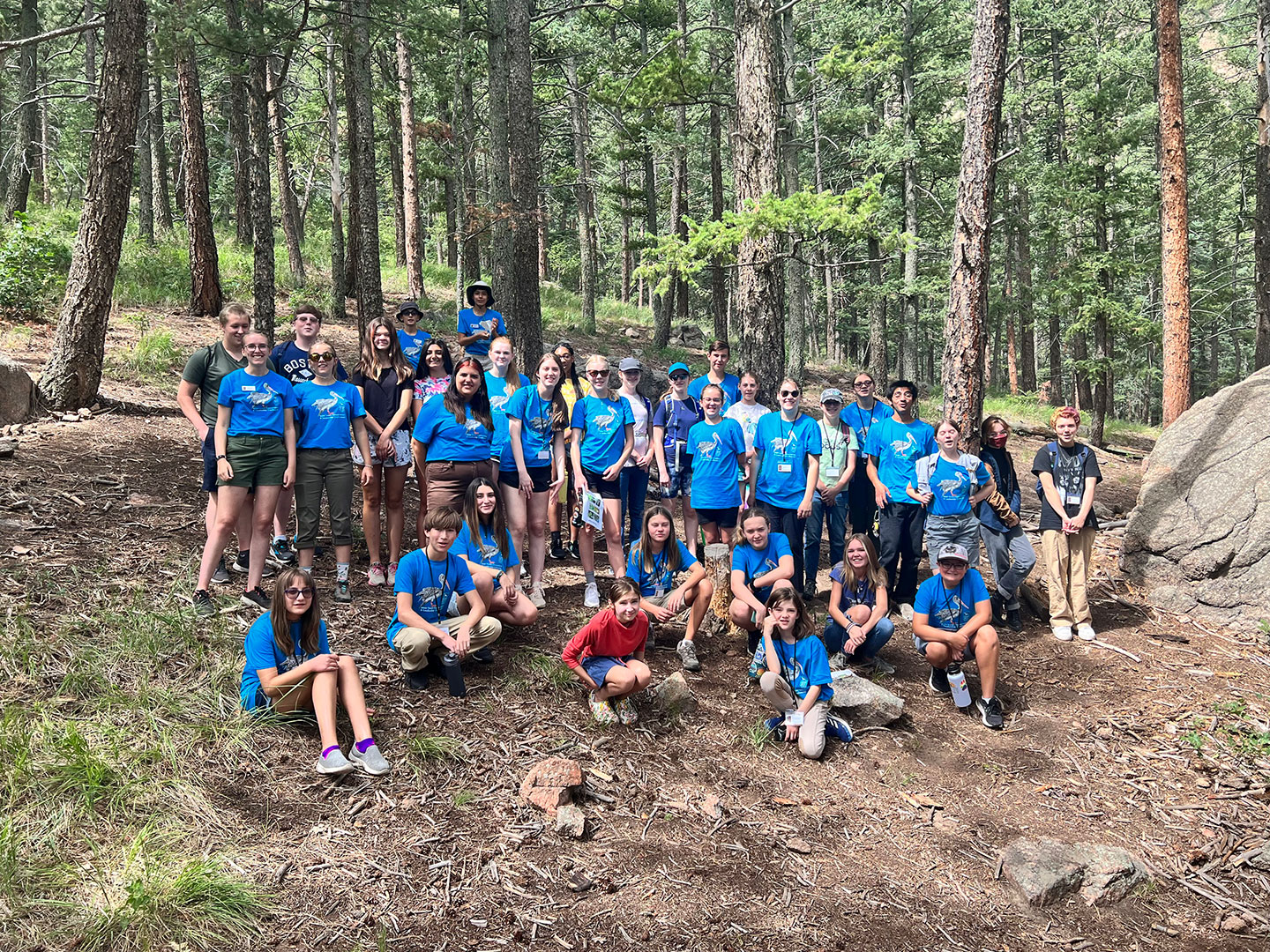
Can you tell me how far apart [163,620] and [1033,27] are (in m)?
30.6

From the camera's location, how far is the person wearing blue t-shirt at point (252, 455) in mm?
5566

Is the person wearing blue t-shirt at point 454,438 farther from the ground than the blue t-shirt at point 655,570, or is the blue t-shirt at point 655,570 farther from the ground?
the person wearing blue t-shirt at point 454,438

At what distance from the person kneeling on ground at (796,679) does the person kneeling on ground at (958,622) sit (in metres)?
1.11

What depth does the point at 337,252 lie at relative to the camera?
1597 cm

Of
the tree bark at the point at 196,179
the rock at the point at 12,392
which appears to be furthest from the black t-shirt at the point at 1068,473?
the tree bark at the point at 196,179

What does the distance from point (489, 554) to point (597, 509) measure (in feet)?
3.46

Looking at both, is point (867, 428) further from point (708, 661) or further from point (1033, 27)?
point (1033, 27)

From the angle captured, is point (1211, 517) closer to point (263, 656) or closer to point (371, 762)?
point (371, 762)

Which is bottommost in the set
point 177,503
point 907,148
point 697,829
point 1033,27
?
point 697,829

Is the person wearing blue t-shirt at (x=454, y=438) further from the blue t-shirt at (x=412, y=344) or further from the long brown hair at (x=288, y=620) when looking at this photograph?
the long brown hair at (x=288, y=620)

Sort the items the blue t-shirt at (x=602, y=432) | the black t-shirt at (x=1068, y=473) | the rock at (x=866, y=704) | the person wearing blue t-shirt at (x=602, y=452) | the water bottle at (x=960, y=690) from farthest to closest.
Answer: the black t-shirt at (x=1068, y=473)
the blue t-shirt at (x=602, y=432)
the person wearing blue t-shirt at (x=602, y=452)
the water bottle at (x=960, y=690)
the rock at (x=866, y=704)

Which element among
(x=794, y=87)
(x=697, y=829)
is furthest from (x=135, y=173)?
(x=697, y=829)

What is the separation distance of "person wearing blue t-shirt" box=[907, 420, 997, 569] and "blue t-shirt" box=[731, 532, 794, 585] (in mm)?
1428

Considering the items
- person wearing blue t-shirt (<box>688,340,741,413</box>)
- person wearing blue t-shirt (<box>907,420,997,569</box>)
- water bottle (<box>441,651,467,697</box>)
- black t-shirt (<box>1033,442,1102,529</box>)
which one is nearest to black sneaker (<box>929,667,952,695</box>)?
person wearing blue t-shirt (<box>907,420,997,569</box>)
